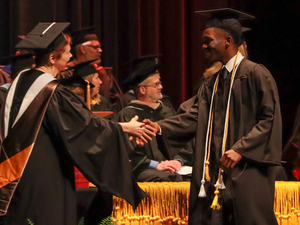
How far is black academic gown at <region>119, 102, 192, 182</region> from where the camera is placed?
450cm

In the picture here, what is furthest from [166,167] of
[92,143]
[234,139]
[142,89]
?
[234,139]

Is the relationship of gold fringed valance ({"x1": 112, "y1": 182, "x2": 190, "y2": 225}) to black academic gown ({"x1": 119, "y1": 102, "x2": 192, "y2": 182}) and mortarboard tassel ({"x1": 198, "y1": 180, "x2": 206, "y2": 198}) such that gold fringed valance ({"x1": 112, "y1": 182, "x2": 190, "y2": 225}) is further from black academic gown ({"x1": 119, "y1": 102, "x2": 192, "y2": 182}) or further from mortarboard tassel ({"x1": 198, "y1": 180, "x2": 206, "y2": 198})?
mortarboard tassel ({"x1": 198, "y1": 180, "x2": 206, "y2": 198})

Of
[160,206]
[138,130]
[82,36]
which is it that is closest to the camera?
[138,130]

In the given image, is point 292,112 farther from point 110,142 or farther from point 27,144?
point 27,144

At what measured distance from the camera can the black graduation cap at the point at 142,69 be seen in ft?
17.6

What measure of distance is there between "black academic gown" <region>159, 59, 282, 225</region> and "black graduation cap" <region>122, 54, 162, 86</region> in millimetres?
2156

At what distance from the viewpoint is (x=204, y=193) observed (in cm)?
309

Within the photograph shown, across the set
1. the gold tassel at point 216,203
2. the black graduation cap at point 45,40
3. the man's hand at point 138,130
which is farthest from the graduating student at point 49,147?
the gold tassel at point 216,203

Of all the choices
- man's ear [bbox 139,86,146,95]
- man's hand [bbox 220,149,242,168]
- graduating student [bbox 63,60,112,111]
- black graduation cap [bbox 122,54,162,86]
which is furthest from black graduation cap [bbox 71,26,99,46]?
man's hand [bbox 220,149,242,168]

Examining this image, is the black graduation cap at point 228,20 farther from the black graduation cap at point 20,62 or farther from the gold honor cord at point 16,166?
the black graduation cap at point 20,62

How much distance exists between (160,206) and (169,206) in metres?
0.08

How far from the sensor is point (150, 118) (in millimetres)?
5191

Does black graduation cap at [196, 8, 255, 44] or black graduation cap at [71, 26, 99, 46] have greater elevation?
black graduation cap at [196, 8, 255, 44]

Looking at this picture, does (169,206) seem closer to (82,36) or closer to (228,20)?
(228,20)
